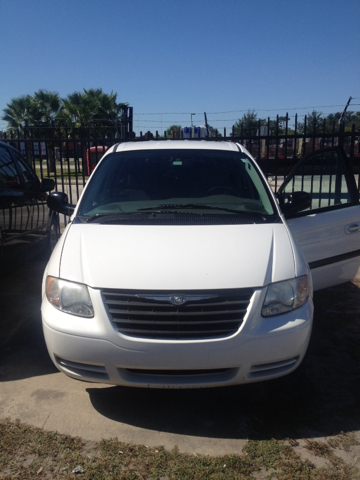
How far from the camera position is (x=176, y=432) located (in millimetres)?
2781

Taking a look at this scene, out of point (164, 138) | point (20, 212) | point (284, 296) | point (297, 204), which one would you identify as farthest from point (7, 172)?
point (284, 296)

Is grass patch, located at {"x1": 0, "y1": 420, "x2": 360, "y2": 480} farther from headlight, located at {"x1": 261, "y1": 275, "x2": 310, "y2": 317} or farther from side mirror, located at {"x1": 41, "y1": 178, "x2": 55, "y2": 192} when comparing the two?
side mirror, located at {"x1": 41, "y1": 178, "x2": 55, "y2": 192}

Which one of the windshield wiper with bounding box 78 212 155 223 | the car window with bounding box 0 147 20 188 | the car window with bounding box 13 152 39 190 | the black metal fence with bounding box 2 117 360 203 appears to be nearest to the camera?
the windshield wiper with bounding box 78 212 155 223

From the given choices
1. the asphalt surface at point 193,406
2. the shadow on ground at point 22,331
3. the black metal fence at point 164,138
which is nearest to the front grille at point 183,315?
A: the asphalt surface at point 193,406

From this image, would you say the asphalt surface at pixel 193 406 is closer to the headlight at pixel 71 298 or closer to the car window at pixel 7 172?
the headlight at pixel 71 298

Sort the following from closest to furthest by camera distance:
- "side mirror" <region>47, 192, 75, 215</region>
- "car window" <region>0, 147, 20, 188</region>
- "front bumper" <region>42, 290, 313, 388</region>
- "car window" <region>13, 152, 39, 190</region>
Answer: "front bumper" <region>42, 290, 313, 388</region>, "side mirror" <region>47, 192, 75, 215</region>, "car window" <region>0, 147, 20, 188</region>, "car window" <region>13, 152, 39, 190</region>

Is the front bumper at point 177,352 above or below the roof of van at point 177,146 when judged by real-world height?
below

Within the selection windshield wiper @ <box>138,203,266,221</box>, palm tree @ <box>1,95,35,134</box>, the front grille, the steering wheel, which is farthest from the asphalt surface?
palm tree @ <box>1,95,35,134</box>

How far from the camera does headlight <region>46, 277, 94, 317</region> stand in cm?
271

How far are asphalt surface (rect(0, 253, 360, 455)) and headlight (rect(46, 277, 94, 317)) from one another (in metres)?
0.77

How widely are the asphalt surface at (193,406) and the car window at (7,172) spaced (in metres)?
1.96

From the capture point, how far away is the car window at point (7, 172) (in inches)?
195

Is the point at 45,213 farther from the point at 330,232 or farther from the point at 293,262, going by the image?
the point at 293,262

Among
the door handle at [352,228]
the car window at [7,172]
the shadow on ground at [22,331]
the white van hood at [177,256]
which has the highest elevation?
the car window at [7,172]
